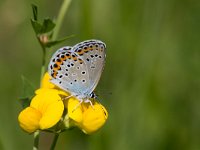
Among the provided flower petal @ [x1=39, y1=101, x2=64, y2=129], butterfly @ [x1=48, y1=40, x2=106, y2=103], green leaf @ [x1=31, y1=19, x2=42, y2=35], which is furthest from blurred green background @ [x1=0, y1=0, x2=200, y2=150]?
flower petal @ [x1=39, y1=101, x2=64, y2=129]

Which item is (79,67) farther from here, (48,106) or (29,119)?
(29,119)

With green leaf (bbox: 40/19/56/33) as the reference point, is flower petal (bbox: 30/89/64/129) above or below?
below

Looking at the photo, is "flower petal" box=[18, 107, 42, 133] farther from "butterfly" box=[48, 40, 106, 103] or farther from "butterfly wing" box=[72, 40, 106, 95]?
"butterfly wing" box=[72, 40, 106, 95]

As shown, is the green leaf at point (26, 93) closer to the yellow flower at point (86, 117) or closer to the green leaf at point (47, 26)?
the yellow flower at point (86, 117)

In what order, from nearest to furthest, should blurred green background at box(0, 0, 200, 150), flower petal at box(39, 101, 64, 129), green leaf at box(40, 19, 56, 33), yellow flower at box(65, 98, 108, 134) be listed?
1. flower petal at box(39, 101, 64, 129)
2. yellow flower at box(65, 98, 108, 134)
3. green leaf at box(40, 19, 56, 33)
4. blurred green background at box(0, 0, 200, 150)

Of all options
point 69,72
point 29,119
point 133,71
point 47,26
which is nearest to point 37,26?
point 47,26

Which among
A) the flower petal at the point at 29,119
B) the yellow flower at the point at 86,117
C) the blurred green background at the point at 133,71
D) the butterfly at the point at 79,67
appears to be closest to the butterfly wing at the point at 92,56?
the butterfly at the point at 79,67
